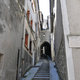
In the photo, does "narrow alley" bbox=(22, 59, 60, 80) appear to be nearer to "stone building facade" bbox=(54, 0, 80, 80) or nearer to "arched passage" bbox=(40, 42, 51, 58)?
"stone building facade" bbox=(54, 0, 80, 80)

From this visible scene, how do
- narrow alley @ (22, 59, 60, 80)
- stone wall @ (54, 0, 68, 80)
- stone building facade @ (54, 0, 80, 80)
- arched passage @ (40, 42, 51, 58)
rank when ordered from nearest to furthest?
stone building facade @ (54, 0, 80, 80) → stone wall @ (54, 0, 68, 80) → narrow alley @ (22, 59, 60, 80) → arched passage @ (40, 42, 51, 58)

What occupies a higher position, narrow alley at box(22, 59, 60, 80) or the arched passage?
the arched passage

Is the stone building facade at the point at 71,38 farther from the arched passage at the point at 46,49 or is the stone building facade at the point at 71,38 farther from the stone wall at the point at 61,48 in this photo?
the arched passage at the point at 46,49

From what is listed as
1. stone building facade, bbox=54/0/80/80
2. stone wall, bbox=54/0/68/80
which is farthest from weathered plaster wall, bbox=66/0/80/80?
stone wall, bbox=54/0/68/80

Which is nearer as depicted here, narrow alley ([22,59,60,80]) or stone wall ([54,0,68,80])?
stone wall ([54,0,68,80])

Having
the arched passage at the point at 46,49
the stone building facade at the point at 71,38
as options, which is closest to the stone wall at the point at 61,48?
the stone building facade at the point at 71,38

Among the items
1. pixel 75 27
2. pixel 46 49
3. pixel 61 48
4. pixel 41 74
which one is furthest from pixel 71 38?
pixel 46 49

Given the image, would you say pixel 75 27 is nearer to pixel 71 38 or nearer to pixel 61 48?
pixel 71 38

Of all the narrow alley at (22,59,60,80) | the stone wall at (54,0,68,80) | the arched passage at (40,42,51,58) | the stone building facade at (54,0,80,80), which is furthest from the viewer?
the arched passage at (40,42,51,58)

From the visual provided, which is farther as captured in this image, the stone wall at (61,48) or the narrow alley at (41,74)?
the narrow alley at (41,74)

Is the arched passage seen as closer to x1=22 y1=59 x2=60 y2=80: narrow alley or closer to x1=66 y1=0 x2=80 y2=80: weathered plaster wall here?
x1=22 y1=59 x2=60 y2=80: narrow alley

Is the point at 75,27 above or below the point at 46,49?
above

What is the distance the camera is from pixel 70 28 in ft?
9.34

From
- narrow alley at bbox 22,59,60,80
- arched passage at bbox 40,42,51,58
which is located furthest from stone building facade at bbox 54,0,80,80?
arched passage at bbox 40,42,51,58
